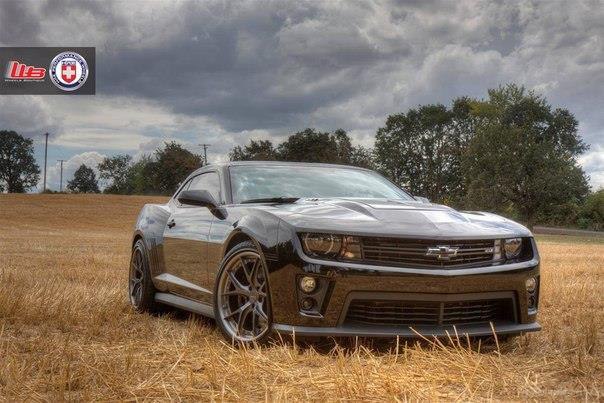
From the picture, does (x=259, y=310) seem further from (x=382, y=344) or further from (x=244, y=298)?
(x=382, y=344)

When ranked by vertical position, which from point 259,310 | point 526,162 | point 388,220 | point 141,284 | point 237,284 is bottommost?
point 141,284

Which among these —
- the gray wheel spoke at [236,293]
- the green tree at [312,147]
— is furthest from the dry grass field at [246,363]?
the green tree at [312,147]

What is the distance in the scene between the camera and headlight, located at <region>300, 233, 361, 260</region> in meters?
4.90

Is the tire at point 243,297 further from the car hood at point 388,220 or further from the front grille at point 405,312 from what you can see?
the front grille at point 405,312

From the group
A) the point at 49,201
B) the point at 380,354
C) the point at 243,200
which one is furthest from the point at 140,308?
the point at 49,201

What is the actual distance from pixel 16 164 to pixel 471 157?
6575 cm

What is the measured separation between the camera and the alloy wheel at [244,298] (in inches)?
205

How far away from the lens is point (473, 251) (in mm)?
5109

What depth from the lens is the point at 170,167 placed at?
8188 cm

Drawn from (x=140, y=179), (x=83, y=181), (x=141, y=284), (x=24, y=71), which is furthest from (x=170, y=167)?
(x=141, y=284)

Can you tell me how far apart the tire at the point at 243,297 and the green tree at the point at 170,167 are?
75013 millimetres

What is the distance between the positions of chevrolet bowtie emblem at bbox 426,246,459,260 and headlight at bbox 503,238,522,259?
1.71 ft

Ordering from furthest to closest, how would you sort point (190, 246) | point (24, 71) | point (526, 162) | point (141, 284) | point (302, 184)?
point (526, 162) → point (24, 71) → point (141, 284) → point (190, 246) → point (302, 184)

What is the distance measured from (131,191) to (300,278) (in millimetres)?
116063
